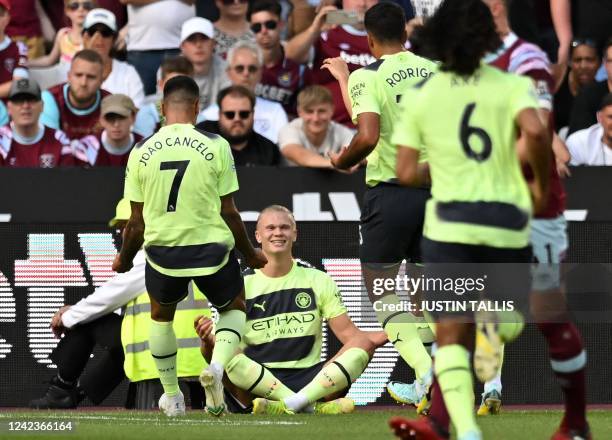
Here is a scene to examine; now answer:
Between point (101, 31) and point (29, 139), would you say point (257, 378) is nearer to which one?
point (29, 139)

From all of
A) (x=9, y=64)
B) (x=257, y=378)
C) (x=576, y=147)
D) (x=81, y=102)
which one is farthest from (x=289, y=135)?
(x=9, y=64)

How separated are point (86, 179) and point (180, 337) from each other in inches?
60.4

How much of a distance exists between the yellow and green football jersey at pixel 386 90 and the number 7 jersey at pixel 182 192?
2.94ft

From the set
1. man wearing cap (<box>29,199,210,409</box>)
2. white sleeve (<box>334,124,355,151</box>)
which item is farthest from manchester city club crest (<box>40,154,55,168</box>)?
white sleeve (<box>334,124,355,151</box>)

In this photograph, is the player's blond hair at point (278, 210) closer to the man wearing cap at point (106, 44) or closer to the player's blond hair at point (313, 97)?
the player's blond hair at point (313, 97)

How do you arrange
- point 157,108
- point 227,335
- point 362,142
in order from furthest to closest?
point 157,108
point 227,335
point 362,142

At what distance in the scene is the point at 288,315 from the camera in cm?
1034

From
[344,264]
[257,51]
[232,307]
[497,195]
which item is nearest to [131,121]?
[257,51]

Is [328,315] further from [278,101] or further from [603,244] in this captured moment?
[278,101]

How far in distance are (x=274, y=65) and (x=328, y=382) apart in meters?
5.33

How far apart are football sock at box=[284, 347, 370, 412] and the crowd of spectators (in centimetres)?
251

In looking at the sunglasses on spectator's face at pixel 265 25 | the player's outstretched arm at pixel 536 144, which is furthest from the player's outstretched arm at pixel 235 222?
the sunglasses on spectator's face at pixel 265 25

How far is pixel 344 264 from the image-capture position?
11.1 m

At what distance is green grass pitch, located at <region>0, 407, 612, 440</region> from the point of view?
8016mm
